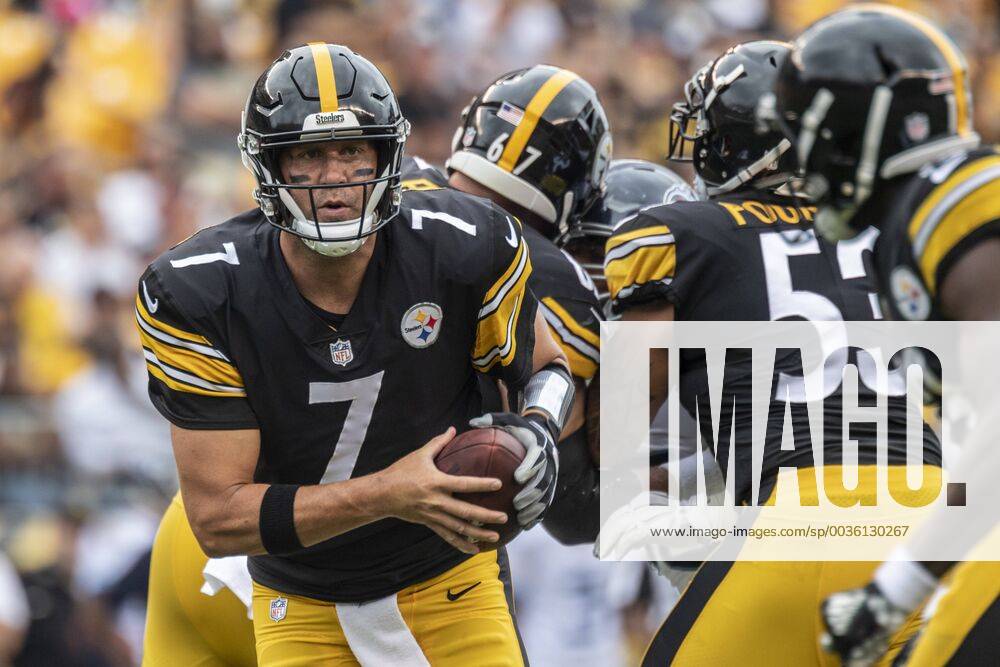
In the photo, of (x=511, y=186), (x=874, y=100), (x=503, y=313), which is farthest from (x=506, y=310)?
(x=874, y=100)


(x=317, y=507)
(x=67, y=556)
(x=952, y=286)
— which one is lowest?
(x=67, y=556)

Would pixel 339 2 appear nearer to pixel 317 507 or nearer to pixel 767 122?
pixel 767 122

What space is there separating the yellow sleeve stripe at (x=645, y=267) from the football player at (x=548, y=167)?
1.15 ft

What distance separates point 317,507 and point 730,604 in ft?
3.14

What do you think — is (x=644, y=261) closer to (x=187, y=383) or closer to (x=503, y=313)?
(x=503, y=313)

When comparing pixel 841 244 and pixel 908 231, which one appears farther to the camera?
pixel 841 244

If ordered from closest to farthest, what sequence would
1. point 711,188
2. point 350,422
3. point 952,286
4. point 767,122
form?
point 952,286 → point 350,422 → point 767,122 → point 711,188

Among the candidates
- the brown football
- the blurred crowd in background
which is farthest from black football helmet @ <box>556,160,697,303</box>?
the blurred crowd in background

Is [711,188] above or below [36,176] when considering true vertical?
above

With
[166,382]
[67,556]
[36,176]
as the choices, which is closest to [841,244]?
[166,382]

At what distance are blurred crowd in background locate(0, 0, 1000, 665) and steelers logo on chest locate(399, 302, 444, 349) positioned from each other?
3725mm

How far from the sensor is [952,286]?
8.20 feet

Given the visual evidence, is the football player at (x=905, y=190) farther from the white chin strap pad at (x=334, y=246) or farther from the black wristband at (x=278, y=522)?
the black wristband at (x=278, y=522)

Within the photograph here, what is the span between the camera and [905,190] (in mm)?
2635
